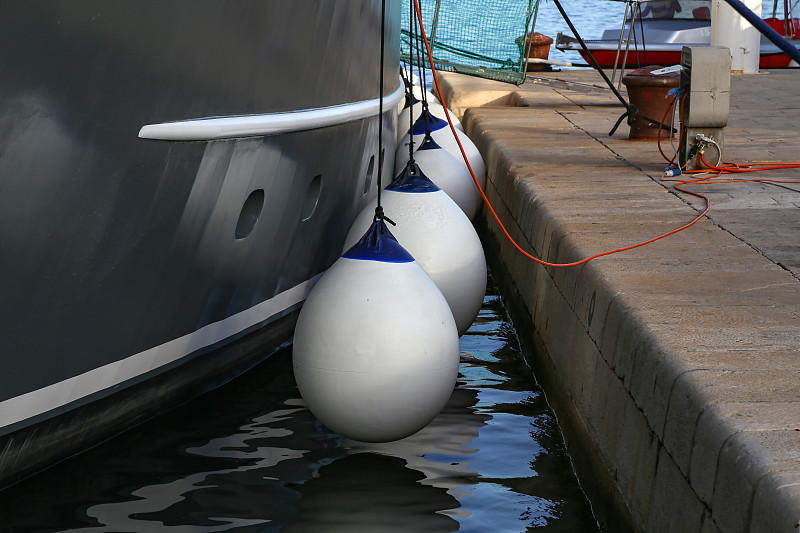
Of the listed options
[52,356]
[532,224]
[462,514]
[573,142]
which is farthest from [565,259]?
[573,142]

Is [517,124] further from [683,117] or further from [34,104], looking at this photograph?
[34,104]

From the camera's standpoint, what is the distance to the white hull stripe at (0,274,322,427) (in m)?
3.23

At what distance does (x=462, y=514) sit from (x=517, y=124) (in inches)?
219

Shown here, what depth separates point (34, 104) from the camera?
3012 millimetres

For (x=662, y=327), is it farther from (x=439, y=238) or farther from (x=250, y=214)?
(x=250, y=214)

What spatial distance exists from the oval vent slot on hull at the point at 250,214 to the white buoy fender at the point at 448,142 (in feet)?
10.0

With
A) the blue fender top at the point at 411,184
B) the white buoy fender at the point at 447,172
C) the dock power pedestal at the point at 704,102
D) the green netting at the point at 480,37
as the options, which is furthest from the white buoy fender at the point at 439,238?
the green netting at the point at 480,37

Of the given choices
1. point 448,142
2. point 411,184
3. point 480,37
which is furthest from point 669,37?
point 411,184

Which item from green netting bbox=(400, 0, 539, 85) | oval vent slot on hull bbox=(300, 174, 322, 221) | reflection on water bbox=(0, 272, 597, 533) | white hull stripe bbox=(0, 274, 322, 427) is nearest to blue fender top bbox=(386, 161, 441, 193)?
oval vent slot on hull bbox=(300, 174, 322, 221)

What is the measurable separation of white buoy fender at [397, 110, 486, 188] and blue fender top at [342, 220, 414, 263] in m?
3.36

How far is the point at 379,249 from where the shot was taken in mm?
3820

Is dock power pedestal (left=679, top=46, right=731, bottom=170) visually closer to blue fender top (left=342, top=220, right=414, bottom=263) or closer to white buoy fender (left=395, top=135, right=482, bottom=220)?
white buoy fender (left=395, top=135, right=482, bottom=220)

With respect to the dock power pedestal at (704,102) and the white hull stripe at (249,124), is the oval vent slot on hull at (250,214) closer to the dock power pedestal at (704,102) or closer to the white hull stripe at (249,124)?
the white hull stripe at (249,124)

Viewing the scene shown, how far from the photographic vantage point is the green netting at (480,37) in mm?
9906
